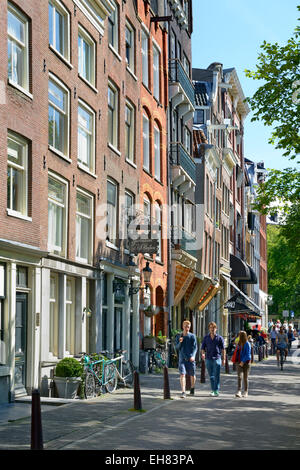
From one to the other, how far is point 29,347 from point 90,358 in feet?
7.16

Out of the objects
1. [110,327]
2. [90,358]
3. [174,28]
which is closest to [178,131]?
[174,28]

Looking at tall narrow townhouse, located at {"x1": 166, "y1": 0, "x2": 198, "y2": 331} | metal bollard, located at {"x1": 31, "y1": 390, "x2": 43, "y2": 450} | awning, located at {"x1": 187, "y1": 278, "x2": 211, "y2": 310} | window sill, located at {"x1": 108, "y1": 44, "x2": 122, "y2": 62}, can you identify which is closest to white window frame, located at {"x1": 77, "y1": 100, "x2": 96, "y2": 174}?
window sill, located at {"x1": 108, "y1": 44, "x2": 122, "y2": 62}

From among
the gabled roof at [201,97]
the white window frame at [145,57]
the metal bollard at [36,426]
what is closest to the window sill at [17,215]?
the metal bollard at [36,426]

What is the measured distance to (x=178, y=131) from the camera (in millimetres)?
38094

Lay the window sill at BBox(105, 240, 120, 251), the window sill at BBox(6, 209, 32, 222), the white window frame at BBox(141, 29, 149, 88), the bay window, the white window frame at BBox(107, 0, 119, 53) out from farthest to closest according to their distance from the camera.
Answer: the white window frame at BBox(141, 29, 149, 88) < the white window frame at BBox(107, 0, 119, 53) < the window sill at BBox(105, 240, 120, 251) < the bay window < the window sill at BBox(6, 209, 32, 222)

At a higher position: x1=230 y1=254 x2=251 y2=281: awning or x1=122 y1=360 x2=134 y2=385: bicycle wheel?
x1=230 y1=254 x2=251 y2=281: awning

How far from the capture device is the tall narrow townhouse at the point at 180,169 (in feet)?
116

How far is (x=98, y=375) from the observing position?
20125 millimetres

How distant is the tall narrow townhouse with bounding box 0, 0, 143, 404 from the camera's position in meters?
18.1

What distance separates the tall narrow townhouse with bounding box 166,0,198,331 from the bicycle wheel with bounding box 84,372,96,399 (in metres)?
15.2

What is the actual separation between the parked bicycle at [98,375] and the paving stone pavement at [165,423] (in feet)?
1.03

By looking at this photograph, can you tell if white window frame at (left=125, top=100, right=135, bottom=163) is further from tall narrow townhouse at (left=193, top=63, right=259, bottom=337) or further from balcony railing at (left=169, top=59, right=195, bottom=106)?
tall narrow townhouse at (left=193, top=63, right=259, bottom=337)

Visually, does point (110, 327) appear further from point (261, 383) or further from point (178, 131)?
point (178, 131)

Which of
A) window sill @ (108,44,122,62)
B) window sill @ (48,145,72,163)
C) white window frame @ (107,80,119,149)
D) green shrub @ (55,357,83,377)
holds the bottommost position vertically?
green shrub @ (55,357,83,377)
